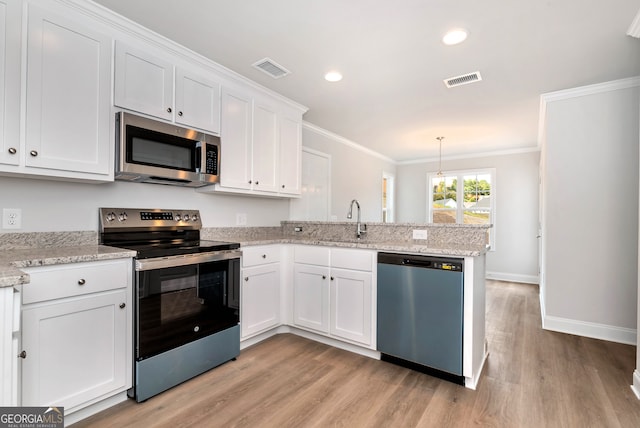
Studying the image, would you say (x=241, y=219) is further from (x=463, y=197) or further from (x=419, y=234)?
(x=463, y=197)

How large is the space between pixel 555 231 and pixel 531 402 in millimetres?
1979

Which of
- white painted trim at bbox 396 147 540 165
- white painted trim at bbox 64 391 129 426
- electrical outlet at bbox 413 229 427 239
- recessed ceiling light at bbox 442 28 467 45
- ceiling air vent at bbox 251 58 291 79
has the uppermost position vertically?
recessed ceiling light at bbox 442 28 467 45

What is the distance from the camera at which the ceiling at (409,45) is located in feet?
6.35

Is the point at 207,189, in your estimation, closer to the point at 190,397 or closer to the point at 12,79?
the point at 12,79

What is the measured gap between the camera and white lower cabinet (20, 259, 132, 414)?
1506mm

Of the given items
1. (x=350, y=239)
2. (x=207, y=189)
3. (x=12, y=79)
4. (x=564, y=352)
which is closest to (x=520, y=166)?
(x=564, y=352)

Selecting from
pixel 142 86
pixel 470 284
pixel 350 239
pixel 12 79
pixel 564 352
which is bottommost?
pixel 564 352

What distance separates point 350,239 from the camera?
3119mm

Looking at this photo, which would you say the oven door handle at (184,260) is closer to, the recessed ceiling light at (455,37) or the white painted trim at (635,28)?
the recessed ceiling light at (455,37)

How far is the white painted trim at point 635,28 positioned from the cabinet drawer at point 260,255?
308cm

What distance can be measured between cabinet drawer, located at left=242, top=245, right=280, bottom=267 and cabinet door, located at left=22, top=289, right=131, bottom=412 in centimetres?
97

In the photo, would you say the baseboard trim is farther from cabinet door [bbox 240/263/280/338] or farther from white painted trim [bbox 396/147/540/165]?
white painted trim [bbox 396/147/540/165]

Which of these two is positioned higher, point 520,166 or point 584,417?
point 520,166

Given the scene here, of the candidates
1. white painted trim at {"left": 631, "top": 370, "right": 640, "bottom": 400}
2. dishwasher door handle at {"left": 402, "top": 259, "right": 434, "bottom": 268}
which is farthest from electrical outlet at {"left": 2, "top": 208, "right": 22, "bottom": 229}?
white painted trim at {"left": 631, "top": 370, "right": 640, "bottom": 400}
